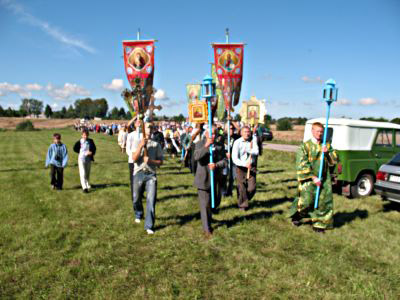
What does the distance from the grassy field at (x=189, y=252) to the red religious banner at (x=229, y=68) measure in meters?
2.90

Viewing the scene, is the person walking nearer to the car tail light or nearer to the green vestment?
the green vestment

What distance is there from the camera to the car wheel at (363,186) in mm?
9281

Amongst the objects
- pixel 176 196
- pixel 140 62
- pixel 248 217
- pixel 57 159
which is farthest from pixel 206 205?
pixel 57 159

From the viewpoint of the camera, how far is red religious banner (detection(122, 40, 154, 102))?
7207mm

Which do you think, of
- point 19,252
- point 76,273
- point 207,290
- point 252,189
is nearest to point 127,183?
point 252,189

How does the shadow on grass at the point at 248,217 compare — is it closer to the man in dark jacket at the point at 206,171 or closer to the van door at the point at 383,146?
the man in dark jacket at the point at 206,171

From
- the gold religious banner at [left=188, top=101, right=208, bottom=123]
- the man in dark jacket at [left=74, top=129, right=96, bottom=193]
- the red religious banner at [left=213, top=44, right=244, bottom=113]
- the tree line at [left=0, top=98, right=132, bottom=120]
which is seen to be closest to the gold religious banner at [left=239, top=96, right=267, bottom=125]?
the red religious banner at [left=213, top=44, right=244, bottom=113]

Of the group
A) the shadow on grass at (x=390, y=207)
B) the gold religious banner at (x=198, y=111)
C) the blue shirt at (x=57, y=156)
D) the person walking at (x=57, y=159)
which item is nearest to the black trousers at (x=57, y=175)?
the person walking at (x=57, y=159)

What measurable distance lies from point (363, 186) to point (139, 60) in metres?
7.55

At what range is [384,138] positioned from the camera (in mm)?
9531

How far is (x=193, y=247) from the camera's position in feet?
17.8

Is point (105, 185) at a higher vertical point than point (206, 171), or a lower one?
lower

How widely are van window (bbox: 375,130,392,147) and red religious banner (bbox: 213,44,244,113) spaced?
4.65 m

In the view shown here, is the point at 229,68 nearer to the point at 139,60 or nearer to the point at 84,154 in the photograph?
the point at 139,60
